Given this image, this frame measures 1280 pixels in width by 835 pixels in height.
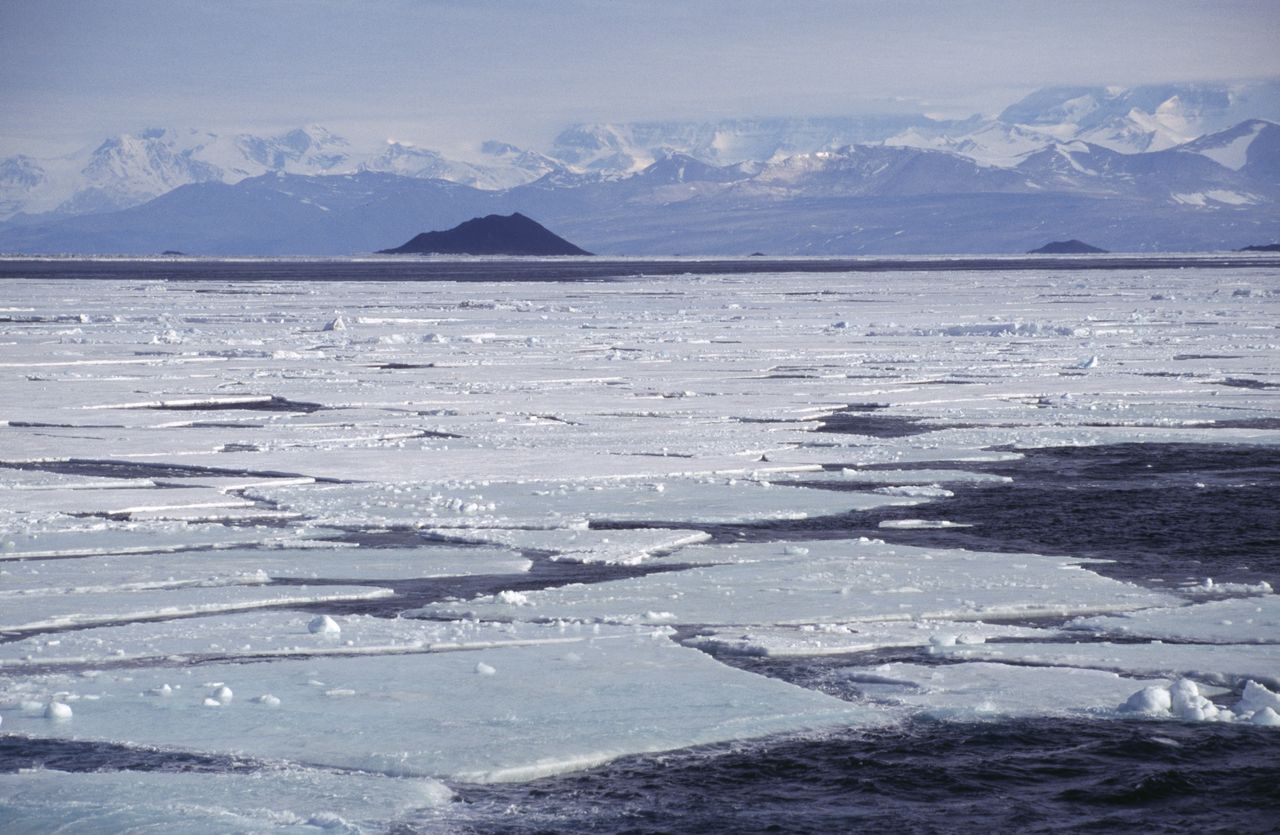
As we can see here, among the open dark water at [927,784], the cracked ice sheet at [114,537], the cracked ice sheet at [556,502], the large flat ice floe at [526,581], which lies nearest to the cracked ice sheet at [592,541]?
the large flat ice floe at [526,581]

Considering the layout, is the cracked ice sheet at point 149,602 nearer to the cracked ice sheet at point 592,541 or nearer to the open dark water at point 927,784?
the cracked ice sheet at point 592,541

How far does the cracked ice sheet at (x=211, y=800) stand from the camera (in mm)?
5066

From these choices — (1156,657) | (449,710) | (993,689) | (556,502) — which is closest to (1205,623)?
(1156,657)

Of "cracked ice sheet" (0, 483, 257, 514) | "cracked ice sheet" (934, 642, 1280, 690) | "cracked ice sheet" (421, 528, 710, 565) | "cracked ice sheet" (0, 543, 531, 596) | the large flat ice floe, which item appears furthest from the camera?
"cracked ice sheet" (0, 483, 257, 514)

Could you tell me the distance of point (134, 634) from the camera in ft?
24.7

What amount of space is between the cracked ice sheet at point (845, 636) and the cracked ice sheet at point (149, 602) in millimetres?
2127

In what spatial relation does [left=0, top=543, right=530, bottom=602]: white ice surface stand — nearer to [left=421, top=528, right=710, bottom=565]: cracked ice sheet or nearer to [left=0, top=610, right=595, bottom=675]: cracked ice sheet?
[left=421, top=528, right=710, bottom=565]: cracked ice sheet

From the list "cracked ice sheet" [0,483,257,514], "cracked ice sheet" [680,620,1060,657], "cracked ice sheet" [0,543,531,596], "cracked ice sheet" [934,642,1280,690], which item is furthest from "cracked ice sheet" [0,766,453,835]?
"cracked ice sheet" [0,483,257,514]

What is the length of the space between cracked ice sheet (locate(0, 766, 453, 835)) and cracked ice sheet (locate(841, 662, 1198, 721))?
2.14 meters

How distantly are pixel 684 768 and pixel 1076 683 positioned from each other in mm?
1953

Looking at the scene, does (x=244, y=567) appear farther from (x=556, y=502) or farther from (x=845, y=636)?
(x=845, y=636)

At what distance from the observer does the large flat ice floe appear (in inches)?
240

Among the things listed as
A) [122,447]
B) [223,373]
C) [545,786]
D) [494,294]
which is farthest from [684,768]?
[494,294]

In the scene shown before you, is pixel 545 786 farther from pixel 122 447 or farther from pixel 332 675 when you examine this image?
pixel 122 447
